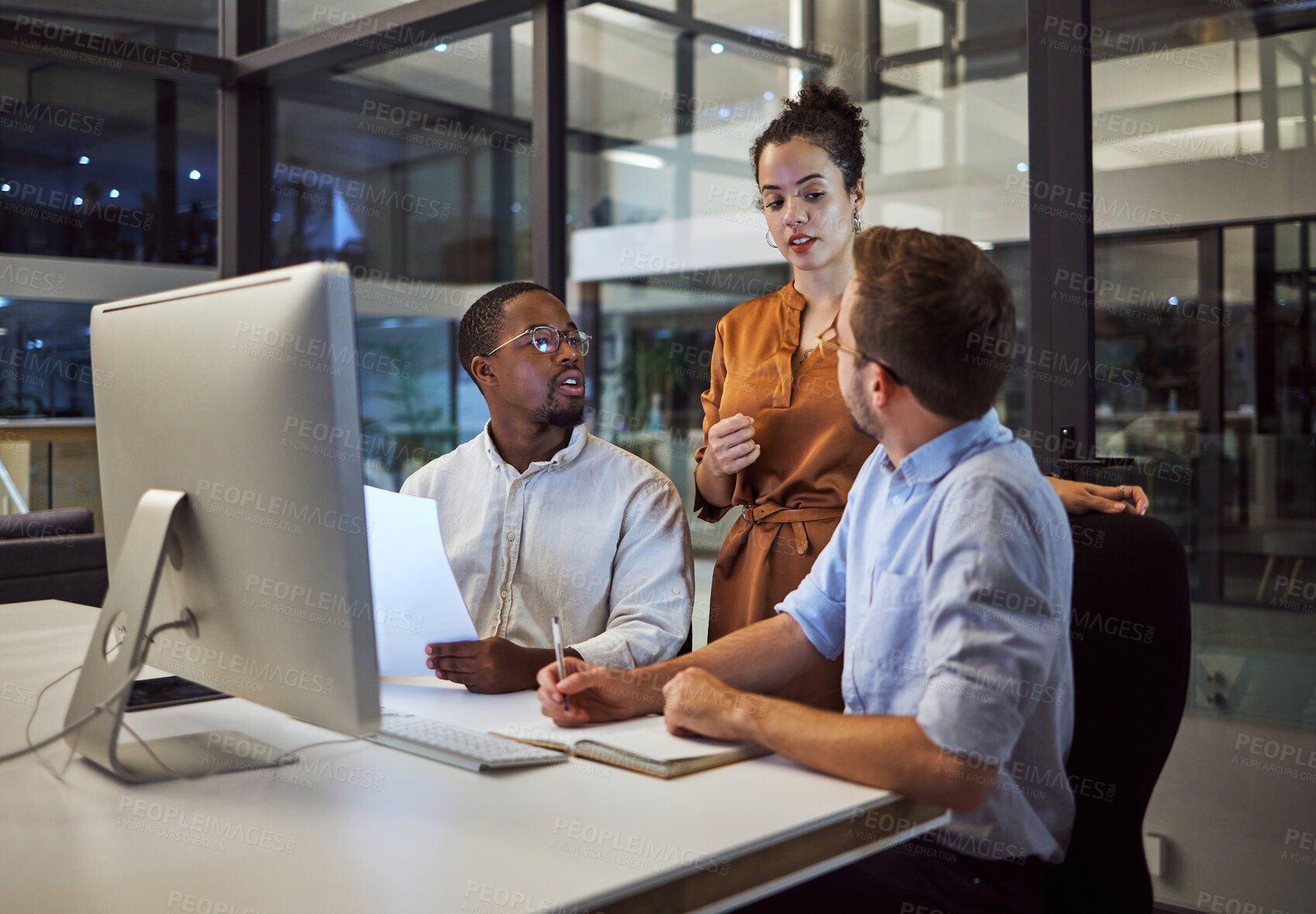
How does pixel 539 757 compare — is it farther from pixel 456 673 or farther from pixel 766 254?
pixel 766 254

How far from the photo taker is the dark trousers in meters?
1.35

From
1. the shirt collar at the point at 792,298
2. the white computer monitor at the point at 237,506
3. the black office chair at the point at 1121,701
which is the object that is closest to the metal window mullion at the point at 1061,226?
the shirt collar at the point at 792,298

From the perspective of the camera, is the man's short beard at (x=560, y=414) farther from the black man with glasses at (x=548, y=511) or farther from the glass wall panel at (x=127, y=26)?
the glass wall panel at (x=127, y=26)

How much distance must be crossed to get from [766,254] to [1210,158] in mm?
1241

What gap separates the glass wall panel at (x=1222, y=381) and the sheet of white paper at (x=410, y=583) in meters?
1.61

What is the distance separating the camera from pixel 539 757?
1329 mm

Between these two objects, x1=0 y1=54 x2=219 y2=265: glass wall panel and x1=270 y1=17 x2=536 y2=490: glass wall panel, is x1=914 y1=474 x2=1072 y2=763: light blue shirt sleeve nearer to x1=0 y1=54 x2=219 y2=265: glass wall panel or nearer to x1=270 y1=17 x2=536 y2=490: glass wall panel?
x1=270 y1=17 x2=536 y2=490: glass wall panel

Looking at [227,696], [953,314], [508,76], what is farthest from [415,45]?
[953,314]

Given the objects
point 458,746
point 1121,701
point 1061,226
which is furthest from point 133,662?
point 1061,226

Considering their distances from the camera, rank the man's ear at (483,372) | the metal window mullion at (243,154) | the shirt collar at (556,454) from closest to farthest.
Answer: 1. the shirt collar at (556,454)
2. the man's ear at (483,372)
3. the metal window mullion at (243,154)

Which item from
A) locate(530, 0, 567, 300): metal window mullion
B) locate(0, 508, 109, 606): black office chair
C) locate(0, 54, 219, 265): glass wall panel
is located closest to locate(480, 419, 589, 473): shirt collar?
locate(530, 0, 567, 300): metal window mullion

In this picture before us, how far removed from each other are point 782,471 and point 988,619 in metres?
1.00

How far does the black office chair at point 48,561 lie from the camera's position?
4012mm

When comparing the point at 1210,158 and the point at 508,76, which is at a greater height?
the point at 508,76
